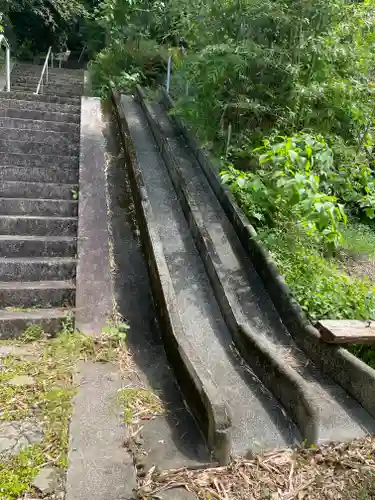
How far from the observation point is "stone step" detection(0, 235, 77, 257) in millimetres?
4281

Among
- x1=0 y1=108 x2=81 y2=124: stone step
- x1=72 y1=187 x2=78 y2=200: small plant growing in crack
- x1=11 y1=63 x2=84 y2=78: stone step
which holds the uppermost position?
x1=0 y1=108 x2=81 y2=124: stone step

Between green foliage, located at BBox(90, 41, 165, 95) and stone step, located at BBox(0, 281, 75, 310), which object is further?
green foliage, located at BBox(90, 41, 165, 95)

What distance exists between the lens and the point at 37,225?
4547mm

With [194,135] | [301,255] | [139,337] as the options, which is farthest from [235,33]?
[139,337]

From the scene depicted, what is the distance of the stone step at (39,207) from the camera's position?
4703mm

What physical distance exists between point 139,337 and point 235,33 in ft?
Answer: 13.7

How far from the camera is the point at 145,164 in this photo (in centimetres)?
605

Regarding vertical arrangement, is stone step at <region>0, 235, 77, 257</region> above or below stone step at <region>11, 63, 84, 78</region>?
below

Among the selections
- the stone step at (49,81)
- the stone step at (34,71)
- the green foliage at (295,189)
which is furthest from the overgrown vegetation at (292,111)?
the stone step at (34,71)

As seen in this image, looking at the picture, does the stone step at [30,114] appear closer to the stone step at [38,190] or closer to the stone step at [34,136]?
the stone step at [34,136]

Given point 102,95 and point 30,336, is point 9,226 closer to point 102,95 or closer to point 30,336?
point 30,336

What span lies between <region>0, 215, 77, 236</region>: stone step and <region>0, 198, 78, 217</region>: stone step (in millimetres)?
147

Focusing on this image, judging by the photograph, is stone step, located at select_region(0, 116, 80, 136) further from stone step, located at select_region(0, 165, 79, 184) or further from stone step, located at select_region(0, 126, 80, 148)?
stone step, located at select_region(0, 165, 79, 184)

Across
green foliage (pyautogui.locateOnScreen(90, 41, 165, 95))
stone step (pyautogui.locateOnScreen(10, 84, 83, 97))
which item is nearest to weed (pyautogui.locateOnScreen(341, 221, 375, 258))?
green foliage (pyautogui.locateOnScreen(90, 41, 165, 95))
